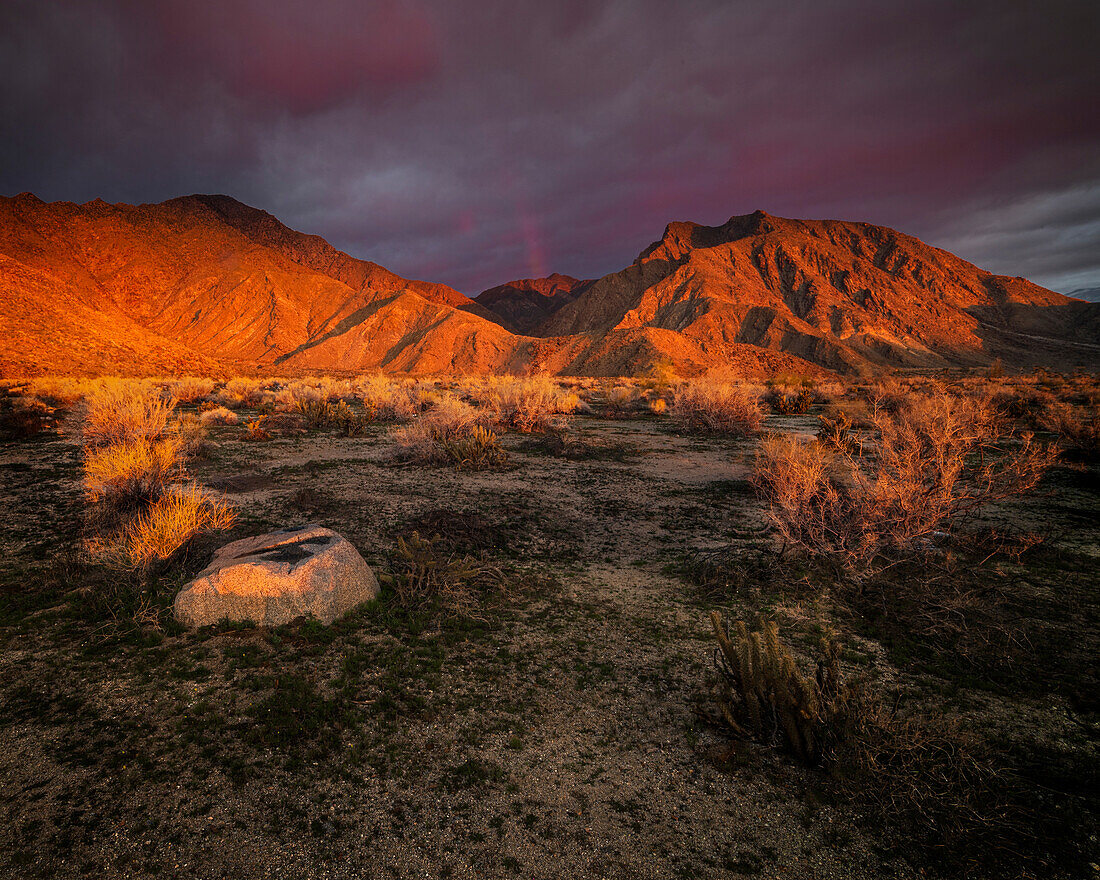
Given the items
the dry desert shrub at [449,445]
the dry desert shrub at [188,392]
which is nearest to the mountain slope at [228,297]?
the dry desert shrub at [188,392]

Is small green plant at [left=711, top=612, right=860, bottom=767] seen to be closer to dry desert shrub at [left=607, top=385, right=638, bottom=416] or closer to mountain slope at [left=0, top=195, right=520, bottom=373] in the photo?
dry desert shrub at [left=607, top=385, right=638, bottom=416]

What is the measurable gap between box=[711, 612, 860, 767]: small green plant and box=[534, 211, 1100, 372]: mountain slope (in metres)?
67.0

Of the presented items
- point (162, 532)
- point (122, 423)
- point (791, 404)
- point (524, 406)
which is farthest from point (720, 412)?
point (122, 423)

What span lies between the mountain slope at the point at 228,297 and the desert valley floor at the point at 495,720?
75002 mm

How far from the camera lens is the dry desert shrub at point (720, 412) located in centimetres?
1667

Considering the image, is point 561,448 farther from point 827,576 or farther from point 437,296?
point 437,296

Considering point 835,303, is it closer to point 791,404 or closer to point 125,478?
point 791,404

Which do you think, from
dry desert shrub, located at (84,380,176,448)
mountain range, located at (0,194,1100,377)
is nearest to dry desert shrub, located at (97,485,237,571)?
dry desert shrub, located at (84,380,176,448)

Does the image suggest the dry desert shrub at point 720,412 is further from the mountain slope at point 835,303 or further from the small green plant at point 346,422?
the mountain slope at point 835,303

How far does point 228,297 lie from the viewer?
93.4 metres

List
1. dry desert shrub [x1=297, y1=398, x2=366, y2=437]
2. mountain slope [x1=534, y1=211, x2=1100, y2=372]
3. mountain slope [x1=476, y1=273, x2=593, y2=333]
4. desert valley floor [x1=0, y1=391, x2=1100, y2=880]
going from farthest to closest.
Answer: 1. mountain slope [x1=476, y1=273, x2=593, y2=333]
2. mountain slope [x1=534, y1=211, x2=1100, y2=372]
3. dry desert shrub [x1=297, y1=398, x2=366, y2=437]
4. desert valley floor [x1=0, y1=391, x2=1100, y2=880]

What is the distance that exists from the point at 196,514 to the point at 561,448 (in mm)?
8692

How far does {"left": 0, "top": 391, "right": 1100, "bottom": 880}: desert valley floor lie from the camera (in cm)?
238

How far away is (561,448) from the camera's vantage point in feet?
42.7
